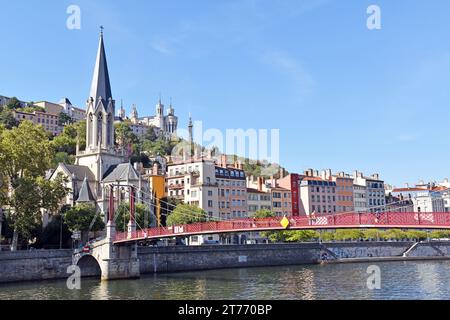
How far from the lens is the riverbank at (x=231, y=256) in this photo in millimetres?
43906

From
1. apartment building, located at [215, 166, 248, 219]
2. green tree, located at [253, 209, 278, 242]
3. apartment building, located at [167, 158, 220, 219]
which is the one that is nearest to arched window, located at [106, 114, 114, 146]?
apartment building, located at [167, 158, 220, 219]

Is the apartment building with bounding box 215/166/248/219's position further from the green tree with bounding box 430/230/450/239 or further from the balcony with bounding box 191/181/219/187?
the green tree with bounding box 430/230/450/239

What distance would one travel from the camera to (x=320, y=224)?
106ft

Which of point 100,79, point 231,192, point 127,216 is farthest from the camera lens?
point 231,192

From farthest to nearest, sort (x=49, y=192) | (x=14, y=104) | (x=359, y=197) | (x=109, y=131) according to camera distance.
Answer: (x=14, y=104), (x=359, y=197), (x=109, y=131), (x=49, y=192)

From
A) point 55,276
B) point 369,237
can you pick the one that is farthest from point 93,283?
point 369,237

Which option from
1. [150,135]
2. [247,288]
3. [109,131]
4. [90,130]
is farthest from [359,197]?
[150,135]

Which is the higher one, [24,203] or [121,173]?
[121,173]

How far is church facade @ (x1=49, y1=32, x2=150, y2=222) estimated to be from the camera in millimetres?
67312

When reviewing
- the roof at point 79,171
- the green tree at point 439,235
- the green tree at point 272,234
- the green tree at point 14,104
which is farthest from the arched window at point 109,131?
the green tree at point 14,104

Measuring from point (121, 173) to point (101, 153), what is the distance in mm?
4015

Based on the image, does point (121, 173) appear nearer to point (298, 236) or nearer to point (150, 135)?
point (298, 236)

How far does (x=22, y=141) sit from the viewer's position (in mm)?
47438
